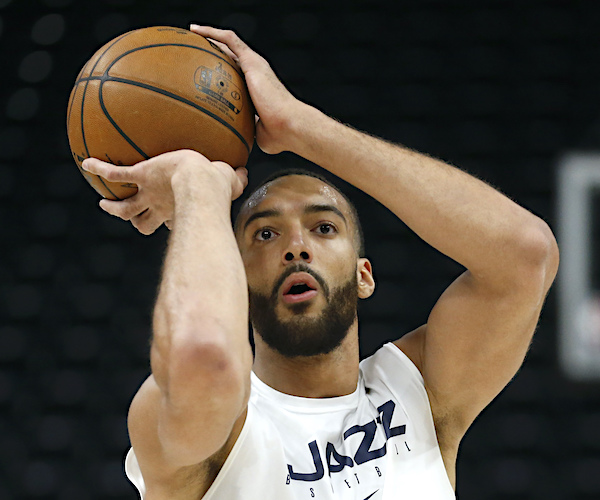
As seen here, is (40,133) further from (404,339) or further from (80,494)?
(404,339)

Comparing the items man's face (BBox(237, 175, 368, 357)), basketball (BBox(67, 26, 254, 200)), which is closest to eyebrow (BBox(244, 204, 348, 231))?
man's face (BBox(237, 175, 368, 357))

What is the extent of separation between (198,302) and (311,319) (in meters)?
0.65

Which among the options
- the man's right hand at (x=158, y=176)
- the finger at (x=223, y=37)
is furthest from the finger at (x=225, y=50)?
the man's right hand at (x=158, y=176)

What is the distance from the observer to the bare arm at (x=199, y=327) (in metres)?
1.50

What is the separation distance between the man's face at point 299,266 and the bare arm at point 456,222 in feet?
0.84

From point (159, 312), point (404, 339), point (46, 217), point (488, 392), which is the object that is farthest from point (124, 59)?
point (46, 217)

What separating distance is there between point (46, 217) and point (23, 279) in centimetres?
36

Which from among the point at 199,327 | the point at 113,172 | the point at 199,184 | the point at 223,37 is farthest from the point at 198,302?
the point at 223,37

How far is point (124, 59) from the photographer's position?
6.19 feet

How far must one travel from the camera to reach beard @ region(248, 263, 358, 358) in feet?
7.02

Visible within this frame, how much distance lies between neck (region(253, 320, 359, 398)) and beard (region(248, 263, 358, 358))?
37 millimetres

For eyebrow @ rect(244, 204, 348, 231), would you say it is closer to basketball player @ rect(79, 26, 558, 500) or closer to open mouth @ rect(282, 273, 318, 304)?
basketball player @ rect(79, 26, 558, 500)

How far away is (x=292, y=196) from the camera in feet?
7.57

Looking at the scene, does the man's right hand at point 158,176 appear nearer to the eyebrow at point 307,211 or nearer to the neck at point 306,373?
the eyebrow at point 307,211
